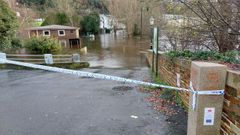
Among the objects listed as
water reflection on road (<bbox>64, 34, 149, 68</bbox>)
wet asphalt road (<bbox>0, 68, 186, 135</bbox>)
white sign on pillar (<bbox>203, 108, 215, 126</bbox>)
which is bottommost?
water reflection on road (<bbox>64, 34, 149, 68</bbox>)

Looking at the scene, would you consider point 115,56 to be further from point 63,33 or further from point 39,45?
point 63,33

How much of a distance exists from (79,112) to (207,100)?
282 centimetres

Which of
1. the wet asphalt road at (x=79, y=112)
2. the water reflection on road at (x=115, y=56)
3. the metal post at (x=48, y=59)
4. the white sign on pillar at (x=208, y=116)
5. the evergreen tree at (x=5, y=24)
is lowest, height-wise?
the water reflection on road at (x=115, y=56)

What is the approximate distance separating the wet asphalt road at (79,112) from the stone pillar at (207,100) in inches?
33.5

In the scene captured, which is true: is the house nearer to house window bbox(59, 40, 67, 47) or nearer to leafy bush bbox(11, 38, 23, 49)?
house window bbox(59, 40, 67, 47)

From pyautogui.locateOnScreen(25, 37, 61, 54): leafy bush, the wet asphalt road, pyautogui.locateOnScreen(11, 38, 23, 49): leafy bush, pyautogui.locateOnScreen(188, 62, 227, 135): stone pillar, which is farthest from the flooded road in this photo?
pyautogui.locateOnScreen(25, 37, 61, 54): leafy bush

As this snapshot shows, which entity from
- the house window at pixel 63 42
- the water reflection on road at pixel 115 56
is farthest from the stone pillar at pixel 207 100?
the house window at pixel 63 42

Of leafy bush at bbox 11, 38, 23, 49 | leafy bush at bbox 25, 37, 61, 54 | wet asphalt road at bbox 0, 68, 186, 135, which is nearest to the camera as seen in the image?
wet asphalt road at bbox 0, 68, 186, 135

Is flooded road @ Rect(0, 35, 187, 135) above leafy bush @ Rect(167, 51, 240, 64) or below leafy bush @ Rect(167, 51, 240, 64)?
below

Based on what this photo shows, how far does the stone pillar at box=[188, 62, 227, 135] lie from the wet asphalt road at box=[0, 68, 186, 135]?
0.85 metres

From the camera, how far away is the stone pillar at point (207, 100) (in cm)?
261

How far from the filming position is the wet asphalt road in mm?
3862

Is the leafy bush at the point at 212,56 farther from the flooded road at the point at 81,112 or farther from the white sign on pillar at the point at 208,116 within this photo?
the flooded road at the point at 81,112

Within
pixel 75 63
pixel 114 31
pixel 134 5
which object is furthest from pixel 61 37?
pixel 75 63
